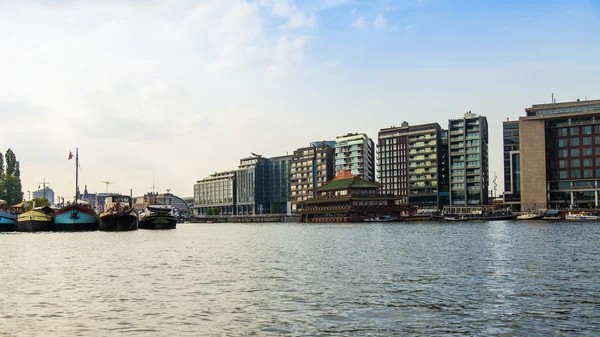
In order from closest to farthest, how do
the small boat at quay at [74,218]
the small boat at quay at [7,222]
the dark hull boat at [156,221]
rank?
the small boat at quay at [74,218], the small boat at quay at [7,222], the dark hull boat at [156,221]

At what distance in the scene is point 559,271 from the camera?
46.2m

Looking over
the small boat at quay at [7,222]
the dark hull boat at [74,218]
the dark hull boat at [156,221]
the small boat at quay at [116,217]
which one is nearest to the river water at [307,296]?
the dark hull boat at [74,218]

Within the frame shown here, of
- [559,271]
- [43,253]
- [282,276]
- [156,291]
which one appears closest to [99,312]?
[156,291]

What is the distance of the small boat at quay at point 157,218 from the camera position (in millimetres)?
159875

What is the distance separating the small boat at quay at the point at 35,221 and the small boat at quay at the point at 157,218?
78.6 feet

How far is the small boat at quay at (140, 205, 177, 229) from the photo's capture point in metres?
160

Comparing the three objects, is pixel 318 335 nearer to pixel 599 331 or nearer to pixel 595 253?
pixel 599 331

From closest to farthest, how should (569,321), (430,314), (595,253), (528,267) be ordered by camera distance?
(569,321) < (430,314) < (528,267) < (595,253)

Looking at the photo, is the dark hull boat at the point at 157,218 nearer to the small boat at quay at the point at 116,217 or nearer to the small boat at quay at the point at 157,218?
the small boat at quay at the point at 157,218

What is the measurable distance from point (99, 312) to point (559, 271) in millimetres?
34786

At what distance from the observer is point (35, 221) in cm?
14788

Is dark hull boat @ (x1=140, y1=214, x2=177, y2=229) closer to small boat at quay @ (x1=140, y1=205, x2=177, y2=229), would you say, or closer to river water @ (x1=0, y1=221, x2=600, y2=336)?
small boat at quay @ (x1=140, y1=205, x2=177, y2=229)

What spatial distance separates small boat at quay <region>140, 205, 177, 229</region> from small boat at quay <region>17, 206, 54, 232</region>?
943 inches

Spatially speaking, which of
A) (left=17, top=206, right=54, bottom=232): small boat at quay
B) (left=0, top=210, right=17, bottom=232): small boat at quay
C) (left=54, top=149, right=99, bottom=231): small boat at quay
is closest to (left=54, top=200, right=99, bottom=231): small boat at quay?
(left=54, top=149, right=99, bottom=231): small boat at quay
